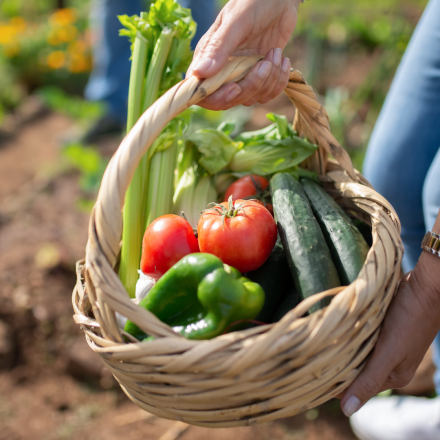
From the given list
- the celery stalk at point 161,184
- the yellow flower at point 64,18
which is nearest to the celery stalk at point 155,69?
the celery stalk at point 161,184

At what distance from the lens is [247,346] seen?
0.85 meters

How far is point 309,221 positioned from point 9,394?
6.05 ft

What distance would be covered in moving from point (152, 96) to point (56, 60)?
449 cm

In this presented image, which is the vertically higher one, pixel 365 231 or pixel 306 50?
pixel 306 50

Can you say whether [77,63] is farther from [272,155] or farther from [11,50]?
[272,155]

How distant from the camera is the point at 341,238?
1.15 m

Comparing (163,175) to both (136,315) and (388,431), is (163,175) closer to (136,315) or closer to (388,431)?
(136,315)

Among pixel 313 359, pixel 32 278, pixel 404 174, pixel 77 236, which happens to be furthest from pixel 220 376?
pixel 77 236

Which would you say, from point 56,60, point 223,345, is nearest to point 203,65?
point 223,345

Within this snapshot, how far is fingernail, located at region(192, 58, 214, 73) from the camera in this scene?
102 centimetres

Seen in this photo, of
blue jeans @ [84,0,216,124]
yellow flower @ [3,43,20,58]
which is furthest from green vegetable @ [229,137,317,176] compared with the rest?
yellow flower @ [3,43,20,58]

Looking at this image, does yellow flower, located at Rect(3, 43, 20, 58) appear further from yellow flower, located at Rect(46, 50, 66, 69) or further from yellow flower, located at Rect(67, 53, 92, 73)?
yellow flower, located at Rect(67, 53, 92, 73)

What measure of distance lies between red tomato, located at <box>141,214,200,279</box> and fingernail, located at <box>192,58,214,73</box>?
0.43 meters

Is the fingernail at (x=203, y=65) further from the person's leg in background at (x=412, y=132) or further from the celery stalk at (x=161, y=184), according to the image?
the person's leg in background at (x=412, y=132)
